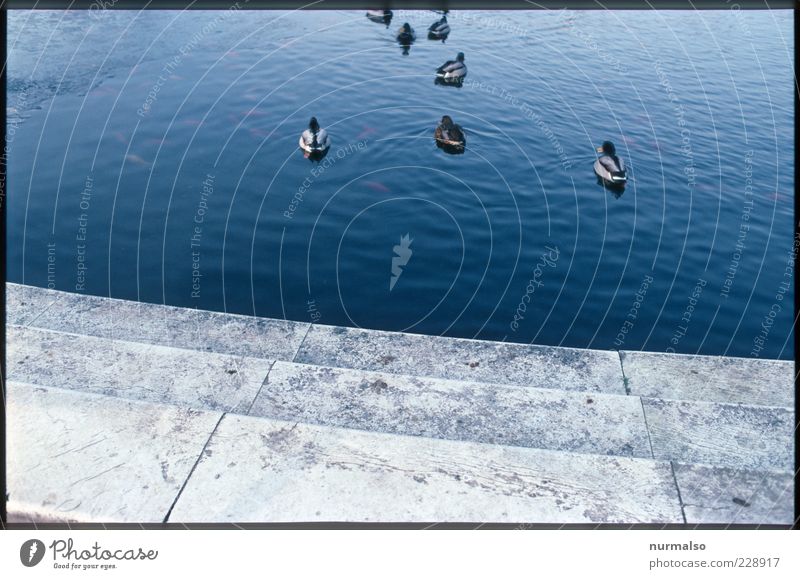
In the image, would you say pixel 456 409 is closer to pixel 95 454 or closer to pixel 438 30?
pixel 95 454

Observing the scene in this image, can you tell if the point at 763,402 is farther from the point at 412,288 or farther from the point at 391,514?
the point at 412,288

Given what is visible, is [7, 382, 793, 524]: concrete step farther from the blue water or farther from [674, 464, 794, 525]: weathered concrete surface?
the blue water

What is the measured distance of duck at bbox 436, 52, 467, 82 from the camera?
17125mm

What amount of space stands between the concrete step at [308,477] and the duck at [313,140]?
9101mm

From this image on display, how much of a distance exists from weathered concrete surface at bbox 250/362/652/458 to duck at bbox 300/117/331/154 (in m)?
8.34

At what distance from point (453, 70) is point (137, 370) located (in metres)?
13.3

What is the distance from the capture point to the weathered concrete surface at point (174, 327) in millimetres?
6305

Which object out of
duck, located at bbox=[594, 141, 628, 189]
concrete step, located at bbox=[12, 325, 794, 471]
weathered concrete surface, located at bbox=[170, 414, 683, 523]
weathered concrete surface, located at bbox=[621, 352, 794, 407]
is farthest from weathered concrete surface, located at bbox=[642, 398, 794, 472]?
duck, located at bbox=[594, 141, 628, 189]

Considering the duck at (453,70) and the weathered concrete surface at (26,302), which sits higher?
the weathered concrete surface at (26,302)

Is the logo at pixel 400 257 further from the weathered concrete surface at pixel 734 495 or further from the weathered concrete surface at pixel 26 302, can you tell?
the weathered concrete surface at pixel 734 495

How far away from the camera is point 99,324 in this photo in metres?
6.65
